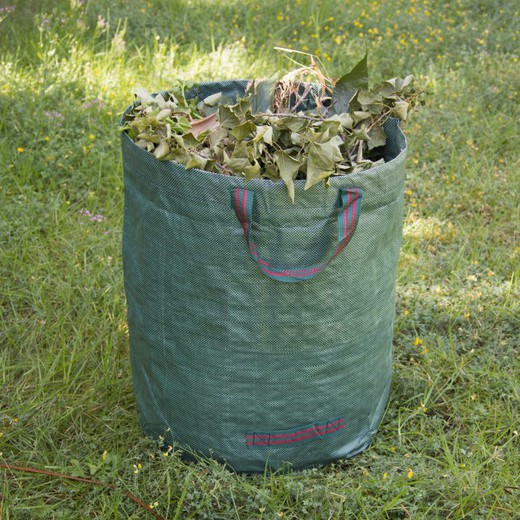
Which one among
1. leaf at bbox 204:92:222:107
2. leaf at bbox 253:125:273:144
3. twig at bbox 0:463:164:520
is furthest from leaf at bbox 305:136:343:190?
twig at bbox 0:463:164:520

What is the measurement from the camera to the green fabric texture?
1.68 meters

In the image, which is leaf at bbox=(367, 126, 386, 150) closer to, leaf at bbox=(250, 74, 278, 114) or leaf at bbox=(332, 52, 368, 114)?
leaf at bbox=(332, 52, 368, 114)

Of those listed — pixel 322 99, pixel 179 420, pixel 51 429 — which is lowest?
pixel 51 429

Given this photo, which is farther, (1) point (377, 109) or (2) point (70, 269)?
(2) point (70, 269)

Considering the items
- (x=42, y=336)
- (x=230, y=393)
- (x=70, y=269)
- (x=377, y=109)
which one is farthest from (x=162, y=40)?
(x=230, y=393)

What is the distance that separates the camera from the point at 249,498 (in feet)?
6.18

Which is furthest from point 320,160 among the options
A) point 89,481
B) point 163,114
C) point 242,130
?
point 89,481

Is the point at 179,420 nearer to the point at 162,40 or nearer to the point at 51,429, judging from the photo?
the point at 51,429

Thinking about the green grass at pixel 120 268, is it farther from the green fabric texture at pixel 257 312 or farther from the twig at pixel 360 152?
the twig at pixel 360 152

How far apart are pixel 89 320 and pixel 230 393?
87 centimetres

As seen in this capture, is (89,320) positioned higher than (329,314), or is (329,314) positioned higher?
(329,314)

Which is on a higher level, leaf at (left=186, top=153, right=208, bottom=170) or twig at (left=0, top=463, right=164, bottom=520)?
leaf at (left=186, top=153, right=208, bottom=170)

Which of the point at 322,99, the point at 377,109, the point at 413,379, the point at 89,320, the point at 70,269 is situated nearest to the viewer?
the point at 377,109

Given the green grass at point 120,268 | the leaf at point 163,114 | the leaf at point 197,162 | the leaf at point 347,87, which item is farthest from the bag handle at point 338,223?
the green grass at point 120,268
